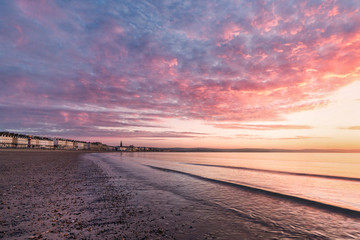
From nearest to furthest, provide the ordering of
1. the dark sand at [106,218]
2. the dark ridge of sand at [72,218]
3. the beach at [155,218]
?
the dark ridge of sand at [72,218]
the dark sand at [106,218]
the beach at [155,218]

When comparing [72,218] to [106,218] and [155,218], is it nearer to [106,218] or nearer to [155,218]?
[106,218]

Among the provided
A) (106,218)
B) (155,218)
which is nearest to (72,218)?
(106,218)

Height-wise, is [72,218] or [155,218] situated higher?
[72,218]

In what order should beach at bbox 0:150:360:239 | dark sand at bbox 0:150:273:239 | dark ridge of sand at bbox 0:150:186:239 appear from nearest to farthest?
dark ridge of sand at bbox 0:150:186:239, dark sand at bbox 0:150:273:239, beach at bbox 0:150:360:239

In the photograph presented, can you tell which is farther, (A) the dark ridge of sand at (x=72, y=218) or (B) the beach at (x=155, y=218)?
(B) the beach at (x=155, y=218)

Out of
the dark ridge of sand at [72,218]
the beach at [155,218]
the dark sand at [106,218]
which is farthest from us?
the beach at [155,218]

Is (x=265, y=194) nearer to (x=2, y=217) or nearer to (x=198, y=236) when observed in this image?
(x=198, y=236)

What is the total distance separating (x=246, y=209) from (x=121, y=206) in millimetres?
7260

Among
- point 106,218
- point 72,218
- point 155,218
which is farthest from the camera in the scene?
point 155,218

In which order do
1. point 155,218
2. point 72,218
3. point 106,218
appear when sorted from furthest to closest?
point 155,218, point 106,218, point 72,218

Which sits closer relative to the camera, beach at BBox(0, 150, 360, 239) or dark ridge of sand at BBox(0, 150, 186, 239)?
dark ridge of sand at BBox(0, 150, 186, 239)

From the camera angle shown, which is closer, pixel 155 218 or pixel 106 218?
pixel 106 218

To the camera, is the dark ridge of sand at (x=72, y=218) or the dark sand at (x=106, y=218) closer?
the dark ridge of sand at (x=72, y=218)

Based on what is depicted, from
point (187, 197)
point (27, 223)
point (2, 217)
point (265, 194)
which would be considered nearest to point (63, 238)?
point (27, 223)
